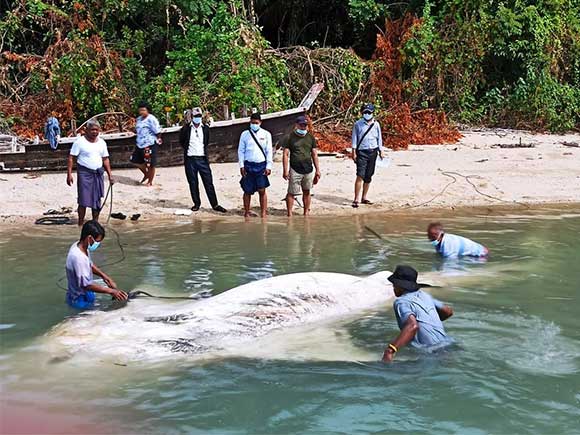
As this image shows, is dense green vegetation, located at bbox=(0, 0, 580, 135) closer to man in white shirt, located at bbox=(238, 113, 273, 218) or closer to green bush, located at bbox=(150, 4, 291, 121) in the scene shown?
green bush, located at bbox=(150, 4, 291, 121)

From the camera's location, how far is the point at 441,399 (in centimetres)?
584

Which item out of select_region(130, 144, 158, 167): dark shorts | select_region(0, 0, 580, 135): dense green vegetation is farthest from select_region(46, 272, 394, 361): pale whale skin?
select_region(0, 0, 580, 135): dense green vegetation

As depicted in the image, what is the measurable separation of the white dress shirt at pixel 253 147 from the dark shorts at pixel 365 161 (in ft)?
5.52

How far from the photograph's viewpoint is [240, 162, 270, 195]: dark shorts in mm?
12164

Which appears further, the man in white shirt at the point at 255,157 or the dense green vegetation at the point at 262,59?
the dense green vegetation at the point at 262,59

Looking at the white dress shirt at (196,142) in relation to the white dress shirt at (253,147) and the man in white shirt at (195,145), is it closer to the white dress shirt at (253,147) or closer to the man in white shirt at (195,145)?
the man in white shirt at (195,145)

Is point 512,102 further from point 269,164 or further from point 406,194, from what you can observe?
point 269,164

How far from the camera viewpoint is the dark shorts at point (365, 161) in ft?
42.5

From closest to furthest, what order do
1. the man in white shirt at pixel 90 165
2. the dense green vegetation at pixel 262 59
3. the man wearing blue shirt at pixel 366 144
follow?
the man in white shirt at pixel 90 165 → the man wearing blue shirt at pixel 366 144 → the dense green vegetation at pixel 262 59

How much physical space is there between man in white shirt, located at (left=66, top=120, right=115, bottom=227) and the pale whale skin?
11.5ft

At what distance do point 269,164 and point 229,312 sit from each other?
5.47 metres

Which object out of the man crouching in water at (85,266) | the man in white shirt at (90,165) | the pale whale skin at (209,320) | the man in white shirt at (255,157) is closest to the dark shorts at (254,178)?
the man in white shirt at (255,157)

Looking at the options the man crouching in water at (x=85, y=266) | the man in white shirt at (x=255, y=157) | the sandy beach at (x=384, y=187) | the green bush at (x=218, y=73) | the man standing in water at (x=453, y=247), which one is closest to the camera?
the man crouching in water at (x=85, y=266)

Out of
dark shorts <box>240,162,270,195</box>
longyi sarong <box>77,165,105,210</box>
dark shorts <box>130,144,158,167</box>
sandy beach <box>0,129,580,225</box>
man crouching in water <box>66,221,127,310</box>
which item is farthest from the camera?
dark shorts <box>130,144,158,167</box>
